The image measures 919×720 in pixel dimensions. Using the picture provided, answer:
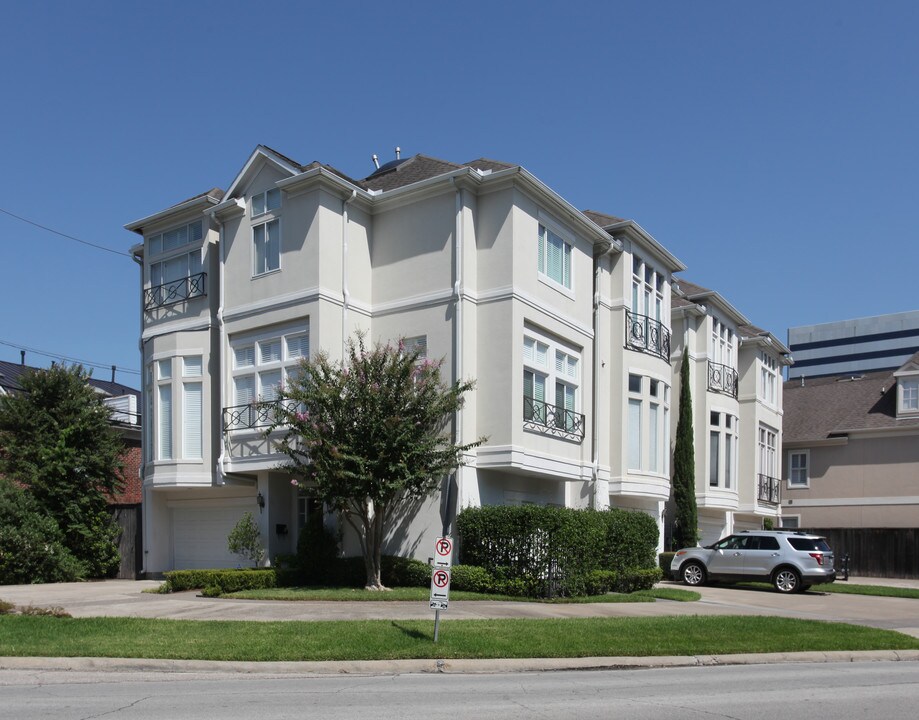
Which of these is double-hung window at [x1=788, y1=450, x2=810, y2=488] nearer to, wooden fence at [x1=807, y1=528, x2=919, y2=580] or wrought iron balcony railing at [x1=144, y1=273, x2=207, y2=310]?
wooden fence at [x1=807, y1=528, x2=919, y2=580]

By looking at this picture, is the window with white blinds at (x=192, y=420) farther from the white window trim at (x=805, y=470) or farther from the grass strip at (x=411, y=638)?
the white window trim at (x=805, y=470)

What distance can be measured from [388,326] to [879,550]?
841 inches

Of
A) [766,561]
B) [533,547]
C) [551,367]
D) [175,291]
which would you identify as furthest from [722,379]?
[175,291]

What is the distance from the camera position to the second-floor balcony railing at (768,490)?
36.6m

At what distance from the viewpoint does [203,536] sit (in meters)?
24.0

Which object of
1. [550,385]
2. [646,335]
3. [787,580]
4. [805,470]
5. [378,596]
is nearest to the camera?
[378,596]

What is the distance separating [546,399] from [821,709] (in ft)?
43.5

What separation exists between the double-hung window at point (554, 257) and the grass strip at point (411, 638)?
9.69m

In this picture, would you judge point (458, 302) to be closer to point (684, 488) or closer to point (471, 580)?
point (471, 580)

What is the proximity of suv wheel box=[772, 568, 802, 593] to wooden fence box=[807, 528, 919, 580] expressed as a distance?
35.8ft

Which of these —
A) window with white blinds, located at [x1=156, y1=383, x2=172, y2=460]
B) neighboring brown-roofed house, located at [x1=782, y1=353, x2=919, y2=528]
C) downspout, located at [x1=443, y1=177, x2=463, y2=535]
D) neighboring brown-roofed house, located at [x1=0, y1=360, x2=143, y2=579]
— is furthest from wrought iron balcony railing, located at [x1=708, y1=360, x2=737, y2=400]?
neighboring brown-roofed house, located at [x1=0, y1=360, x2=143, y2=579]

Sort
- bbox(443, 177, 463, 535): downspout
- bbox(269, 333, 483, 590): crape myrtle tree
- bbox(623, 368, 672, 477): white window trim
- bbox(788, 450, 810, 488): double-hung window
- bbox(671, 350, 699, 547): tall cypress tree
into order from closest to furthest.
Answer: bbox(269, 333, 483, 590): crape myrtle tree, bbox(443, 177, 463, 535): downspout, bbox(623, 368, 672, 477): white window trim, bbox(671, 350, 699, 547): tall cypress tree, bbox(788, 450, 810, 488): double-hung window

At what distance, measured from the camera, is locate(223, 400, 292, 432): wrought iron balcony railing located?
2134 cm

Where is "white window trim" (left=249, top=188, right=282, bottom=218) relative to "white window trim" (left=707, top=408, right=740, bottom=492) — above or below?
above
